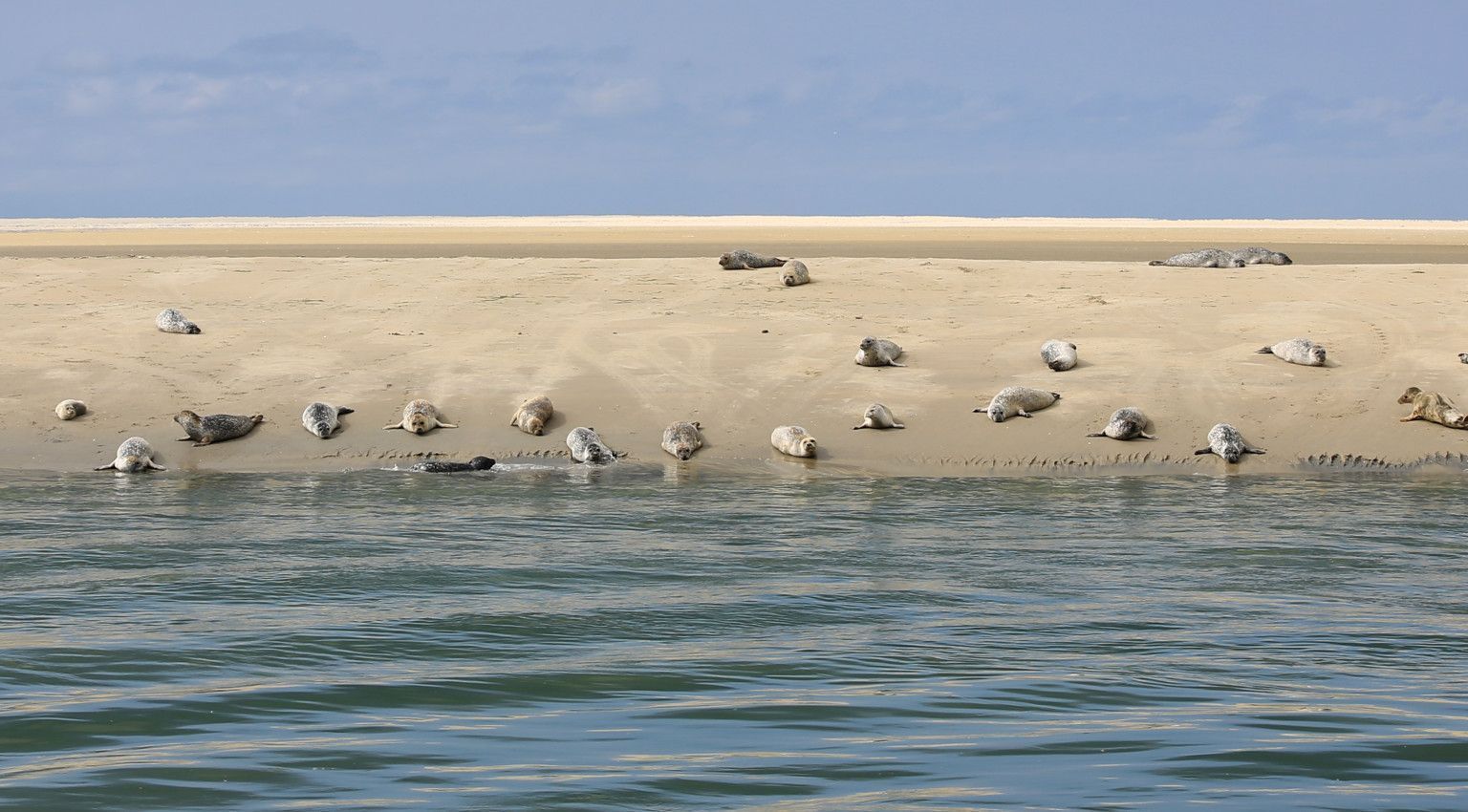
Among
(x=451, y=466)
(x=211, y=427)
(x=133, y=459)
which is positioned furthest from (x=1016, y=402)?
(x=133, y=459)

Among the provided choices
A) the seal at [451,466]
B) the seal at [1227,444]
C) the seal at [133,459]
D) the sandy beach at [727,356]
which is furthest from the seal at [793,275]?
the seal at [133,459]

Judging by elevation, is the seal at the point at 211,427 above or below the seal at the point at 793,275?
below

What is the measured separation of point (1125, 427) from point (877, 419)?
2.02 meters

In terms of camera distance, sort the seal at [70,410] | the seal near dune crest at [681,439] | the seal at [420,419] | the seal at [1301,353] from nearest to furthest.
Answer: the seal near dune crest at [681,439]
the seal at [420,419]
the seal at [70,410]
the seal at [1301,353]

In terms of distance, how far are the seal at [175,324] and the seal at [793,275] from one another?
260 inches

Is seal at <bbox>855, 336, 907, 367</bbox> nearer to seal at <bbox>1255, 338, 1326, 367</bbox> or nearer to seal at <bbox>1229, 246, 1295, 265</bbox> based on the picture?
seal at <bbox>1255, 338, 1326, 367</bbox>

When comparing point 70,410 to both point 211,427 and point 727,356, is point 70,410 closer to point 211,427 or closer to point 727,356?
point 211,427

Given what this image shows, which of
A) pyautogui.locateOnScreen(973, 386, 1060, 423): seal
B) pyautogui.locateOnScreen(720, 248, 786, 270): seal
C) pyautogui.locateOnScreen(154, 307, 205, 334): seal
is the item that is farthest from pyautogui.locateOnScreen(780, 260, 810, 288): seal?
pyautogui.locateOnScreen(154, 307, 205, 334): seal

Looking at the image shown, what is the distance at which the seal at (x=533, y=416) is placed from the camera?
12914mm

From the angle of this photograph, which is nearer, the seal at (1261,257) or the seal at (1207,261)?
the seal at (1207,261)

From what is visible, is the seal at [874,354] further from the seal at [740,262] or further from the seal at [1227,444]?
the seal at [740,262]

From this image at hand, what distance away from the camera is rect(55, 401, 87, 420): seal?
1335cm

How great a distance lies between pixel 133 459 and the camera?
12000 mm

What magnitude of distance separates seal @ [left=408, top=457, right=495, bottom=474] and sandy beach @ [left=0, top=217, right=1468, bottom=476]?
422 mm
